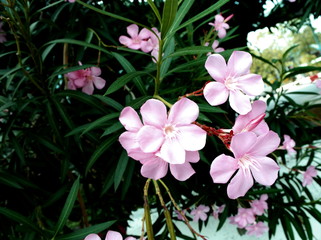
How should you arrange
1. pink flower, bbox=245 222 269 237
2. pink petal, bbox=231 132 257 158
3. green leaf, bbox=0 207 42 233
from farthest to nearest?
pink flower, bbox=245 222 269 237, green leaf, bbox=0 207 42 233, pink petal, bbox=231 132 257 158

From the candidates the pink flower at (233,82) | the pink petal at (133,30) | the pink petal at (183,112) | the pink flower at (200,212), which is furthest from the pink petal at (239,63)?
the pink flower at (200,212)

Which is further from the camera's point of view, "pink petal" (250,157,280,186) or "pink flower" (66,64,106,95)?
"pink flower" (66,64,106,95)

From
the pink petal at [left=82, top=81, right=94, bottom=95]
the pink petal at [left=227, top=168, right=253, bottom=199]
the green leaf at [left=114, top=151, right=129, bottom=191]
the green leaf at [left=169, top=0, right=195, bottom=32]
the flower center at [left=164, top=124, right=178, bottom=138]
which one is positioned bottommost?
the green leaf at [left=114, top=151, right=129, bottom=191]

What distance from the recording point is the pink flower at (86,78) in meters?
0.95

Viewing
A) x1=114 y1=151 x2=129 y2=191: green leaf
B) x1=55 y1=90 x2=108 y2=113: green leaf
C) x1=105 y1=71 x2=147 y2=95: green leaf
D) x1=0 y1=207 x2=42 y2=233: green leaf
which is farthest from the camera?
x1=55 y1=90 x2=108 y2=113: green leaf

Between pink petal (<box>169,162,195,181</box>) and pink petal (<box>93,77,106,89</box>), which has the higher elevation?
pink petal (<box>169,162,195,181</box>)

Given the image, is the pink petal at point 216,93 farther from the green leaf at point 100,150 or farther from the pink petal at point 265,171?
the green leaf at point 100,150

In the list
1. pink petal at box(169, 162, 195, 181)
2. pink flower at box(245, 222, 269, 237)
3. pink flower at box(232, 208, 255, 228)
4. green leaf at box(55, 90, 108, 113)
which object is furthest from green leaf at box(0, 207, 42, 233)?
pink flower at box(245, 222, 269, 237)

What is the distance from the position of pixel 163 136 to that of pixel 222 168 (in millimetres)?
93

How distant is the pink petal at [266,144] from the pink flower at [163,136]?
0.25 ft

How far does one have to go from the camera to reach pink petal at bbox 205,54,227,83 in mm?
442

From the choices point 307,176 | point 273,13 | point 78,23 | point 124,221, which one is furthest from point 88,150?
point 273,13

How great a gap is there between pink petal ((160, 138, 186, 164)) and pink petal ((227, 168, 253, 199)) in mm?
82

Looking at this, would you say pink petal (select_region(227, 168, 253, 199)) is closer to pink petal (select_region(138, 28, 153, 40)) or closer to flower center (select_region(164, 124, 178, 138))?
flower center (select_region(164, 124, 178, 138))
